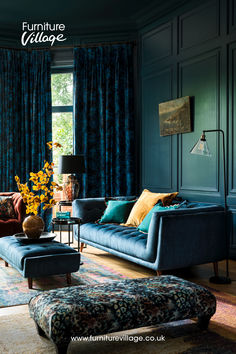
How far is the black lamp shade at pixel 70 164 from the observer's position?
567 centimetres

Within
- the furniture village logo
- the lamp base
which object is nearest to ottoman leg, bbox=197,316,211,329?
the lamp base

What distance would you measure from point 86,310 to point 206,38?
4012mm

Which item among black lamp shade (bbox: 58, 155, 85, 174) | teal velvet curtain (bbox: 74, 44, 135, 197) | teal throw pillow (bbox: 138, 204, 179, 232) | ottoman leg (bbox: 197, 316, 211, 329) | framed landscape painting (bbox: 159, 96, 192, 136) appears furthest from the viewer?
teal velvet curtain (bbox: 74, 44, 135, 197)

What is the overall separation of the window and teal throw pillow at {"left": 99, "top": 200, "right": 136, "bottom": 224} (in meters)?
2.24

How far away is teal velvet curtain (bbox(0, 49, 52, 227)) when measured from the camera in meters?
6.88

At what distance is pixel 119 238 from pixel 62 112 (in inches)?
141

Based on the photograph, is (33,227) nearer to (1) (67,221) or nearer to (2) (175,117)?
(1) (67,221)

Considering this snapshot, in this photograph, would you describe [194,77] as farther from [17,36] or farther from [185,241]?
[17,36]

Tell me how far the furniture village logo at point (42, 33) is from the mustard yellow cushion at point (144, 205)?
12.1 feet

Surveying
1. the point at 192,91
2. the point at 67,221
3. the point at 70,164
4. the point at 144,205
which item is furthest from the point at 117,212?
the point at 192,91

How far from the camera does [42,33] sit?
6965mm

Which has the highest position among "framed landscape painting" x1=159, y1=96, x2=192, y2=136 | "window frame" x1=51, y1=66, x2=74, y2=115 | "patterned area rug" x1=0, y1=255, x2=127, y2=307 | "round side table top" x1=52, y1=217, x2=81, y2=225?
"window frame" x1=51, y1=66, x2=74, y2=115

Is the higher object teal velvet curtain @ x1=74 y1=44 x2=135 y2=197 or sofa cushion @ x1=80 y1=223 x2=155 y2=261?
teal velvet curtain @ x1=74 y1=44 x2=135 y2=197

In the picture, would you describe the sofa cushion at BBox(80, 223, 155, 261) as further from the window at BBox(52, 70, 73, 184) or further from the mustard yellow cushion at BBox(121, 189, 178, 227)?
the window at BBox(52, 70, 73, 184)
